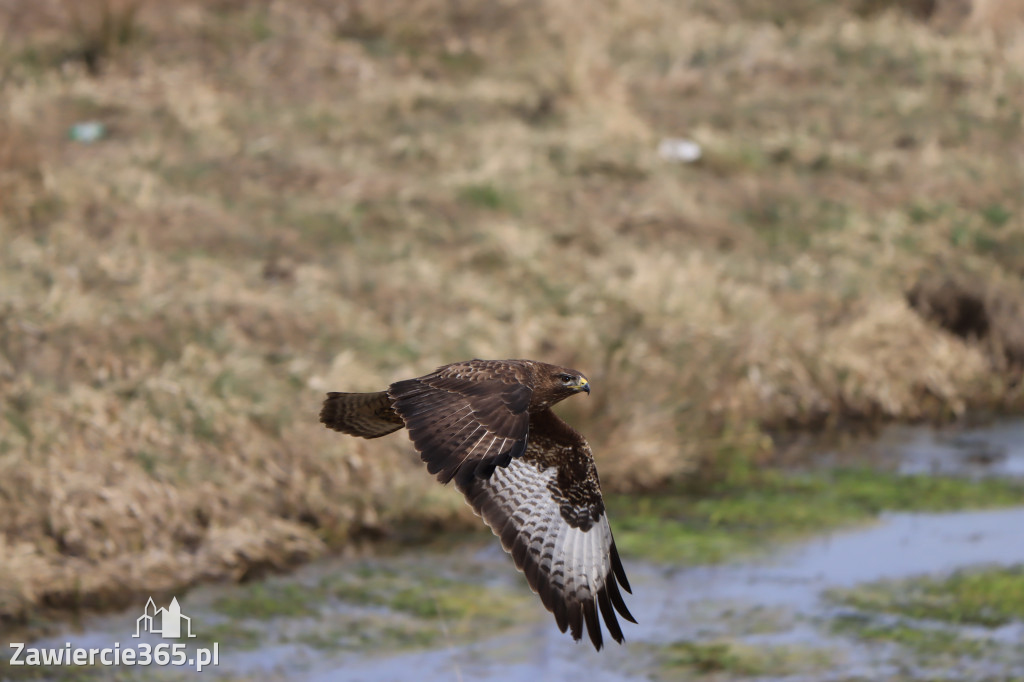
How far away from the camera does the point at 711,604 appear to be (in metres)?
7.43

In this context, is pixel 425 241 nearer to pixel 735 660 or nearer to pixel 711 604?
pixel 711 604

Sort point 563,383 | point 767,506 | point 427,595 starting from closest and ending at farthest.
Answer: point 563,383
point 427,595
point 767,506

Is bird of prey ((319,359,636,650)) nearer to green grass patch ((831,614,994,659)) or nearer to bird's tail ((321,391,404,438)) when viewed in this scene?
bird's tail ((321,391,404,438))

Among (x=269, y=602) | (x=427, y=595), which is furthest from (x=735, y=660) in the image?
(x=269, y=602)

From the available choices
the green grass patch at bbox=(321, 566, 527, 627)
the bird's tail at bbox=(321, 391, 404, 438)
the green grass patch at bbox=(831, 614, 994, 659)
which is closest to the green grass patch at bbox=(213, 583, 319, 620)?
the green grass patch at bbox=(321, 566, 527, 627)

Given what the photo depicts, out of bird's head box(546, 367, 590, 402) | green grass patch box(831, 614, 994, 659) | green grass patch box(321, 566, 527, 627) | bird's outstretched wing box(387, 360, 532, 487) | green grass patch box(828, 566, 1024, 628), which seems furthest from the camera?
green grass patch box(828, 566, 1024, 628)

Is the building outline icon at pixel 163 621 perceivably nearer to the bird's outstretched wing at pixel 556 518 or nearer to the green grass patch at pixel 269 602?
the green grass patch at pixel 269 602

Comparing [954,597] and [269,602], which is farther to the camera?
[954,597]

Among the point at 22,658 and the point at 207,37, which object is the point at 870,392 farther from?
the point at 207,37

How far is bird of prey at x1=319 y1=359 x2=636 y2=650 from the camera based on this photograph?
428cm

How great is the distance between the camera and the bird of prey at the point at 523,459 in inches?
169

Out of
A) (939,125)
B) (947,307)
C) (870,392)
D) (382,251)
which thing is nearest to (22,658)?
(382,251)

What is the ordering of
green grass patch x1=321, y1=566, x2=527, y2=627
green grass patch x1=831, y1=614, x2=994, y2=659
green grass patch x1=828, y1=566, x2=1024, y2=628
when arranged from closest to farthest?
green grass patch x1=831, y1=614, x2=994, y2=659
green grass patch x1=321, y1=566, x2=527, y2=627
green grass patch x1=828, y1=566, x2=1024, y2=628

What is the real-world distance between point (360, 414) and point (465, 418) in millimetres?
761
